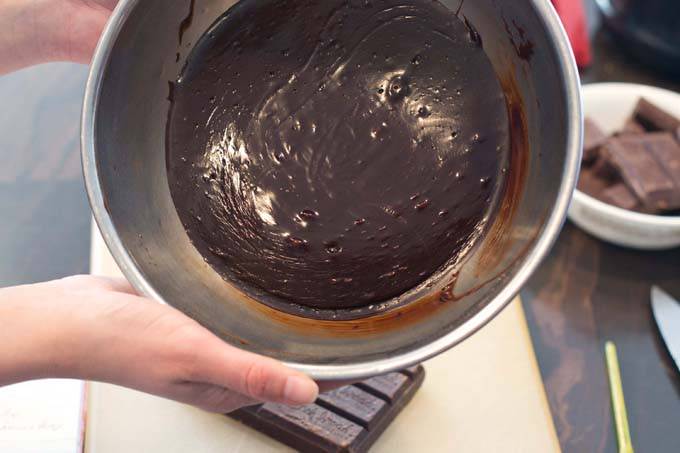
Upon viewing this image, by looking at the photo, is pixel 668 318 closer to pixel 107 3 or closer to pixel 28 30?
pixel 107 3

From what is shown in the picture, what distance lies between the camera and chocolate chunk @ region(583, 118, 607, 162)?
166 cm

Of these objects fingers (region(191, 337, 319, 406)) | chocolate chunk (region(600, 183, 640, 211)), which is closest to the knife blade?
chocolate chunk (region(600, 183, 640, 211))

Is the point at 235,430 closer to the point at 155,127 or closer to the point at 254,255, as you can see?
the point at 254,255

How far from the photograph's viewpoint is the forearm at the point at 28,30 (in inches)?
54.2

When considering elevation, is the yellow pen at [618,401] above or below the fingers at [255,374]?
below

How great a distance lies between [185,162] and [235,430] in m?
0.50

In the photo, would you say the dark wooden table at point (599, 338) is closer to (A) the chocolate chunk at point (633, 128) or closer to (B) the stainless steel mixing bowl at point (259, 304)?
(A) the chocolate chunk at point (633, 128)

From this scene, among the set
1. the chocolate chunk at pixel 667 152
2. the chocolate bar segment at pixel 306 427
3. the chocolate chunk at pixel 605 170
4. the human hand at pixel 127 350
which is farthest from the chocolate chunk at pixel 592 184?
the human hand at pixel 127 350

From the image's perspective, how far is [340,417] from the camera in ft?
3.92

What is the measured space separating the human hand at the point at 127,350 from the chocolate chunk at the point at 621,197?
0.98 metres

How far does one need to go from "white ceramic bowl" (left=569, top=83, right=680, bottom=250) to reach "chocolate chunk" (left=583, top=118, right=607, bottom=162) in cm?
9

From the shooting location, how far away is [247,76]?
42.2 inches

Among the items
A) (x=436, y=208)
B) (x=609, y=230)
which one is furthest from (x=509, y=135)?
(x=609, y=230)

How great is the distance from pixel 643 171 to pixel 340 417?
2.93 feet
